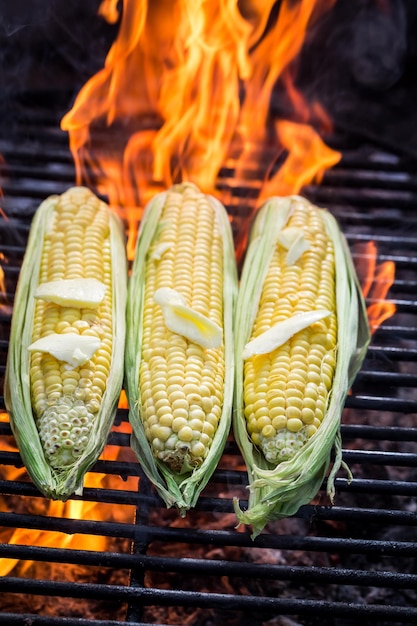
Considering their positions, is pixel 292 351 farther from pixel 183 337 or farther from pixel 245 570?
pixel 245 570

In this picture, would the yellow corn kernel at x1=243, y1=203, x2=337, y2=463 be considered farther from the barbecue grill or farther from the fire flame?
the fire flame

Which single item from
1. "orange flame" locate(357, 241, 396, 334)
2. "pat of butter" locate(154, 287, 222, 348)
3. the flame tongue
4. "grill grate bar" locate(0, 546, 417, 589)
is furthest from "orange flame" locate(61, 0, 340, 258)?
"grill grate bar" locate(0, 546, 417, 589)

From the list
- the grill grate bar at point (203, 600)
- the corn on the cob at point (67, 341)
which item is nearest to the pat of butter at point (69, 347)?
the corn on the cob at point (67, 341)

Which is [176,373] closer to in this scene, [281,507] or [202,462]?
[202,462]

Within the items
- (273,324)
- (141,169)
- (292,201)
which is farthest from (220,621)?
(141,169)

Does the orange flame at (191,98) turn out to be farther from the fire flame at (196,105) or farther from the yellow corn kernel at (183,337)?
the yellow corn kernel at (183,337)
